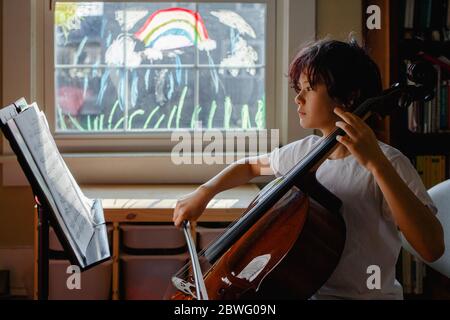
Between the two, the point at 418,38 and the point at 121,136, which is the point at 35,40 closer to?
the point at 121,136

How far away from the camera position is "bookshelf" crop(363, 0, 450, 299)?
93.6 inches

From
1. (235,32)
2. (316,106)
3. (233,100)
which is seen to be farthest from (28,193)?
(316,106)

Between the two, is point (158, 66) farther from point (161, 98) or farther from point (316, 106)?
point (316, 106)

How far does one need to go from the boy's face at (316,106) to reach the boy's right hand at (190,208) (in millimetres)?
284

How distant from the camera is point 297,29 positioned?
249cm

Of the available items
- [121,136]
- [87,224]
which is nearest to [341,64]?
[87,224]

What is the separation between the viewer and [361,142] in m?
0.96

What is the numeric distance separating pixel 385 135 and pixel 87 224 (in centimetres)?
150

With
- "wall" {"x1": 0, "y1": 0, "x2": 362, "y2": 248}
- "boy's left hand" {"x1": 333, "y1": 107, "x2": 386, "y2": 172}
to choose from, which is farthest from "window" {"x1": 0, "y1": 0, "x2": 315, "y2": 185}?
"boy's left hand" {"x1": 333, "y1": 107, "x2": 386, "y2": 172}

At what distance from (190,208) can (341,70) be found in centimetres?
43

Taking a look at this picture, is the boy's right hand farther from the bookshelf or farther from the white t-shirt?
the bookshelf

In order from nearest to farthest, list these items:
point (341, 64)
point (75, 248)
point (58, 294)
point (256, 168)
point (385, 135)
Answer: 1. point (75, 248)
2. point (341, 64)
3. point (256, 168)
4. point (58, 294)
5. point (385, 135)

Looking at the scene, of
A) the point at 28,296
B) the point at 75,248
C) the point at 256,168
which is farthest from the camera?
the point at 28,296

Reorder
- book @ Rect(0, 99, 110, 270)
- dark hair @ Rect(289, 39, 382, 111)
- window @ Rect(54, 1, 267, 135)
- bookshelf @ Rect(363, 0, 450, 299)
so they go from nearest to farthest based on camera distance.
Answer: book @ Rect(0, 99, 110, 270)
dark hair @ Rect(289, 39, 382, 111)
bookshelf @ Rect(363, 0, 450, 299)
window @ Rect(54, 1, 267, 135)
